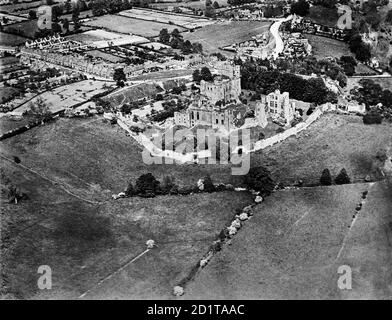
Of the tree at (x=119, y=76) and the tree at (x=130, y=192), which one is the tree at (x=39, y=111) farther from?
the tree at (x=130, y=192)

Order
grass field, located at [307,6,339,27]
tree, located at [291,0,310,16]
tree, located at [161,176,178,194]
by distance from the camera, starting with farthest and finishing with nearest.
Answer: tree, located at [291,0,310,16] → grass field, located at [307,6,339,27] → tree, located at [161,176,178,194]

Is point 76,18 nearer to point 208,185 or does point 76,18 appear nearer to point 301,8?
point 301,8

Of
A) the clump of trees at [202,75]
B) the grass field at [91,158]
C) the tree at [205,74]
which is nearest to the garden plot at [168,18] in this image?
the clump of trees at [202,75]

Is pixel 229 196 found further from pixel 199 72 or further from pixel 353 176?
pixel 199 72

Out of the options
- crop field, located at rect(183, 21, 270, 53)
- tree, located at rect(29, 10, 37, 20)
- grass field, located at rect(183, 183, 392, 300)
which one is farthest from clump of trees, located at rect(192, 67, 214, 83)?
tree, located at rect(29, 10, 37, 20)

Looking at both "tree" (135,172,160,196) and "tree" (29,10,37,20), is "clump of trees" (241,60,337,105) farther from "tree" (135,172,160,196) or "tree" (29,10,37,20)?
"tree" (29,10,37,20)

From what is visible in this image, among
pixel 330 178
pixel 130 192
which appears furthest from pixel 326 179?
pixel 130 192
